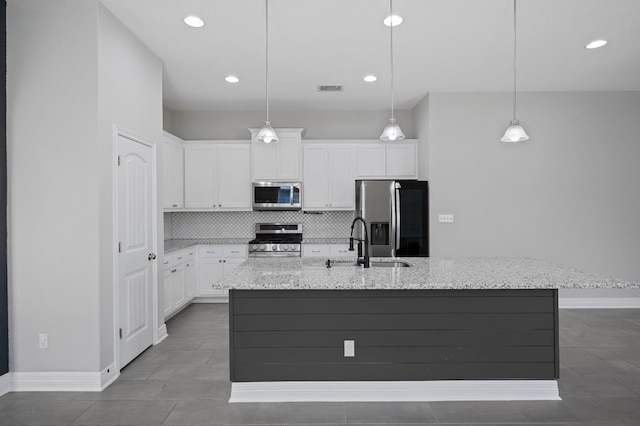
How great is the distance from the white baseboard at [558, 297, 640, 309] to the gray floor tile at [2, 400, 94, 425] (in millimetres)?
5400

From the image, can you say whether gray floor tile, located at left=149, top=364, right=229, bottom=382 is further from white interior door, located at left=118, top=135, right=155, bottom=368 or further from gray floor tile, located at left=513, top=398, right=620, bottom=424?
gray floor tile, located at left=513, top=398, right=620, bottom=424

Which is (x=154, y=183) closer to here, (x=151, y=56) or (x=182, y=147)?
(x=151, y=56)

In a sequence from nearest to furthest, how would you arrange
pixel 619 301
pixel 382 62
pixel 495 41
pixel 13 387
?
1. pixel 13 387
2. pixel 495 41
3. pixel 382 62
4. pixel 619 301

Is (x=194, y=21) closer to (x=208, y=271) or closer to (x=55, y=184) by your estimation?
(x=55, y=184)

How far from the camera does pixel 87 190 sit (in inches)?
111

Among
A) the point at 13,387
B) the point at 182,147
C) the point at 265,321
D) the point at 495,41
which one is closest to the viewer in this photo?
the point at 265,321

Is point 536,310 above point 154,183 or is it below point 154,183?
below

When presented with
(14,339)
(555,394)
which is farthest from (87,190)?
(555,394)

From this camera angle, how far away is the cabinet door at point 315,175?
5.58m

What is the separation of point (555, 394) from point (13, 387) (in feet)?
12.7

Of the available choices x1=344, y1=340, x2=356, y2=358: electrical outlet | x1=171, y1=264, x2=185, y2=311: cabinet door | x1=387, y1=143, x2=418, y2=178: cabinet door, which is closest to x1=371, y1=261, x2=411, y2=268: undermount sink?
x1=344, y1=340, x2=356, y2=358: electrical outlet

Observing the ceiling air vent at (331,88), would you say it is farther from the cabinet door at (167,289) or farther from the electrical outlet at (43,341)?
the electrical outlet at (43,341)

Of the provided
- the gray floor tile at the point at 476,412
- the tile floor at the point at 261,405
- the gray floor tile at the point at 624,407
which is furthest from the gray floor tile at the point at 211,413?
the gray floor tile at the point at 624,407

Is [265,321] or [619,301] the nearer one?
[265,321]
